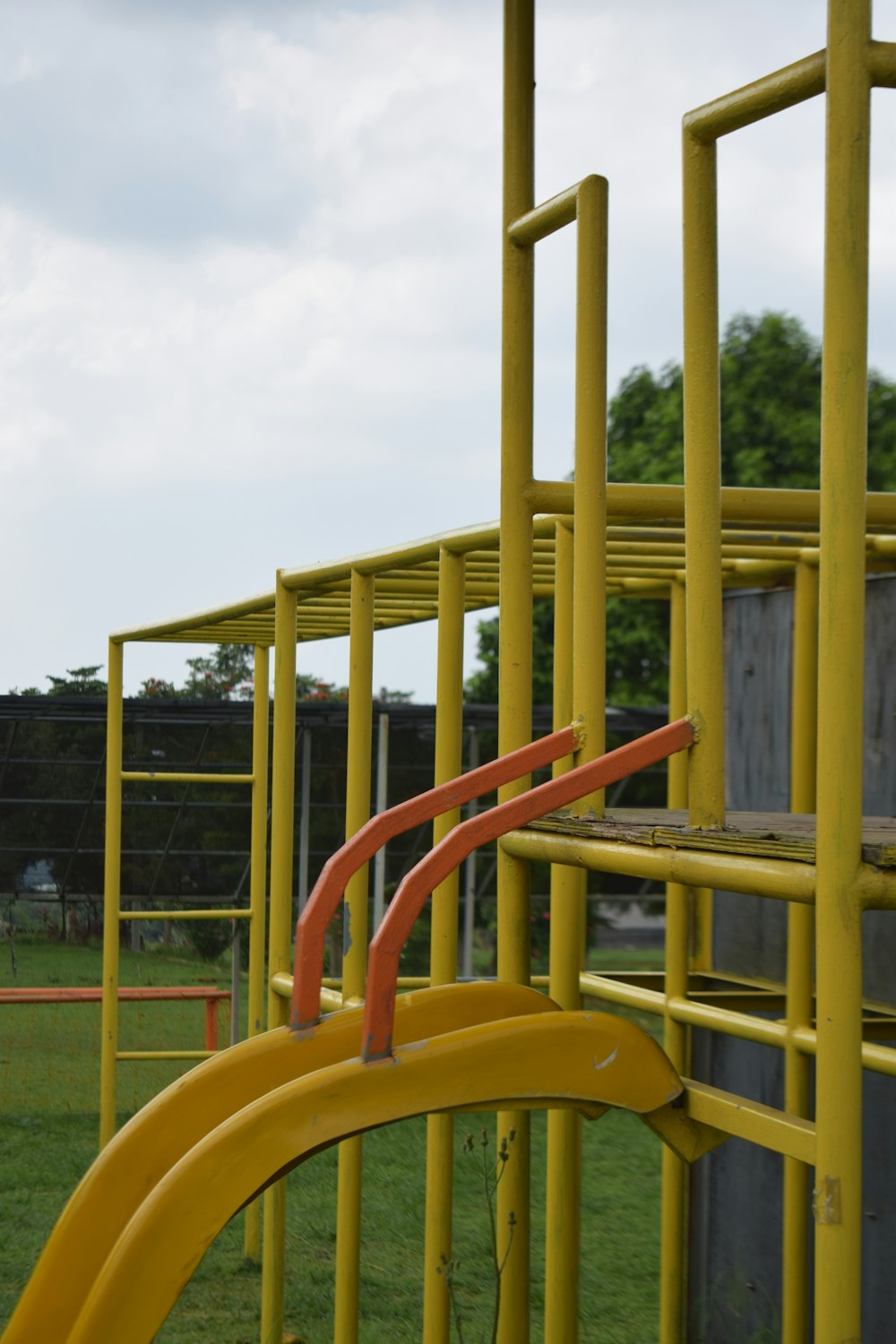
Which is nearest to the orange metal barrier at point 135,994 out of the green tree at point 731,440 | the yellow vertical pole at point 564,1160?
the yellow vertical pole at point 564,1160

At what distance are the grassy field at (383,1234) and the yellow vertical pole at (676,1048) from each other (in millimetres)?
809

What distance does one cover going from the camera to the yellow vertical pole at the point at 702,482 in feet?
5.75

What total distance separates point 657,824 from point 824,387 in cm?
61

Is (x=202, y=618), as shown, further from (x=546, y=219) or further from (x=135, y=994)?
(x=135, y=994)

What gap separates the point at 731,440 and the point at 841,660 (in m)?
18.3

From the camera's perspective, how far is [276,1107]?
1.55 m

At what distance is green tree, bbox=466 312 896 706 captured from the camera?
18234 millimetres

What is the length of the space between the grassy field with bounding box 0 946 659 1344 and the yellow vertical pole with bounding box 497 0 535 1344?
97.3 inches

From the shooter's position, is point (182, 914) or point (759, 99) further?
point (182, 914)

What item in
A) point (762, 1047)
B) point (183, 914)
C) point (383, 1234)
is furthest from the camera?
point (183, 914)

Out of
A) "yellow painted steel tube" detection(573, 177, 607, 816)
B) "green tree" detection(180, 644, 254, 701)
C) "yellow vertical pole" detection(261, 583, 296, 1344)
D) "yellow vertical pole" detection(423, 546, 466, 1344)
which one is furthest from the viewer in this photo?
"green tree" detection(180, 644, 254, 701)

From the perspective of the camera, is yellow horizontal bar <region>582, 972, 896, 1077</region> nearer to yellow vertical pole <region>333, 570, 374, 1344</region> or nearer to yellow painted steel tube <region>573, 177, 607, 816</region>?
yellow vertical pole <region>333, 570, 374, 1344</region>

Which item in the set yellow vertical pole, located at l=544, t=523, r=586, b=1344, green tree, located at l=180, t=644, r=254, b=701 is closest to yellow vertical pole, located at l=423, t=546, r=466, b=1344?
yellow vertical pole, located at l=544, t=523, r=586, b=1344

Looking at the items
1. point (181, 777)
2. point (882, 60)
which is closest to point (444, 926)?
point (882, 60)
